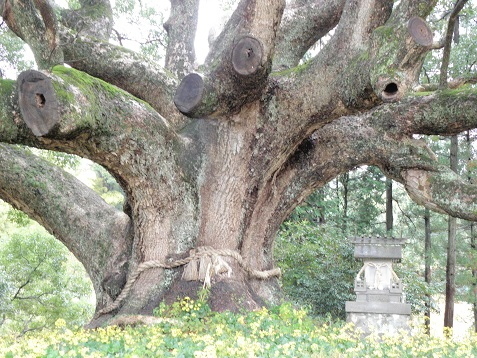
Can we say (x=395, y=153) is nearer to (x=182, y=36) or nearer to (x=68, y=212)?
(x=182, y=36)

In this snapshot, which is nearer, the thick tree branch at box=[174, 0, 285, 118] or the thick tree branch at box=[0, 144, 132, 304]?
the thick tree branch at box=[174, 0, 285, 118]

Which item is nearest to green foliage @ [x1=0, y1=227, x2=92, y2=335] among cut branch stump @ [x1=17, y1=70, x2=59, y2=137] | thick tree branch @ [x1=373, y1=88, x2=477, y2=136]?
cut branch stump @ [x1=17, y1=70, x2=59, y2=137]

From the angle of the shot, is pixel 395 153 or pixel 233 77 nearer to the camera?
pixel 233 77

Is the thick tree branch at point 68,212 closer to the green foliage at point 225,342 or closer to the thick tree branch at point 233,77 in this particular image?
the green foliage at point 225,342

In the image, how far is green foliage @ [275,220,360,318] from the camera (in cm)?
1009

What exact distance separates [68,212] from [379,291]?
4.85 m

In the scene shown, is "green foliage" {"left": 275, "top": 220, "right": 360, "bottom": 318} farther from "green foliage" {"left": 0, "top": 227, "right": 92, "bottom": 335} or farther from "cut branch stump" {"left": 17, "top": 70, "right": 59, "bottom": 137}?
"cut branch stump" {"left": 17, "top": 70, "right": 59, "bottom": 137}

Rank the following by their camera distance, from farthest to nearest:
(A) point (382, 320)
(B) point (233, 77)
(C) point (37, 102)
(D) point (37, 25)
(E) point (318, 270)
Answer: (E) point (318, 270), (A) point (382, 320), (D) point (37, 25), (B) point (233, 77), (C) point (37, 102)

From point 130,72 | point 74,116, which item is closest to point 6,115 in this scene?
point 74,116

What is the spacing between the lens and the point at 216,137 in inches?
206

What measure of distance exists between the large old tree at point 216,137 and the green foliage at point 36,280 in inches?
221

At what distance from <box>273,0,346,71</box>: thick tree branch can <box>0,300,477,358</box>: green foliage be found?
11.8 ft

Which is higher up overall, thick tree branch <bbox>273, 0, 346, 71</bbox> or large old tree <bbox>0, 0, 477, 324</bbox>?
thick tree branch <bbox>273, 0, 346, 71</bbox>

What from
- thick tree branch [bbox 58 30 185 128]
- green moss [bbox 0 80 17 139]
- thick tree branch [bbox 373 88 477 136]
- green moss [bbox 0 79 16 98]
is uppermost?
thick tree branch [bbox 58 30 185 128]
